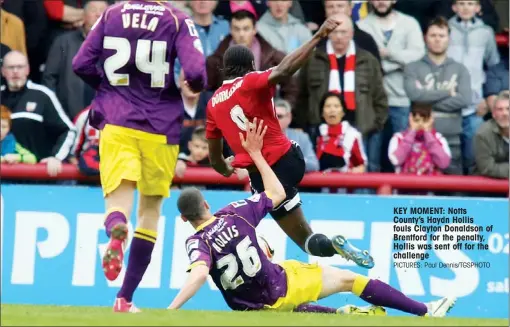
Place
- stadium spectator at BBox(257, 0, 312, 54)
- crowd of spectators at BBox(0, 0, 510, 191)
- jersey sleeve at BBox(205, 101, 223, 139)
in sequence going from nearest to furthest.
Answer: jersey sleeve at BBox(205, 101, 223, 139), crowd of spectators at BBox(0, 0, 510, 191), stadium spectator at BBox(257, 0, 312, 54)

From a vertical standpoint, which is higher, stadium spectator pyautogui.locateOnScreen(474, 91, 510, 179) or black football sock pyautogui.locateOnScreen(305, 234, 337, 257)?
stadium spectator pyautogui.locateOnScreen(474, 91, 510, 179)

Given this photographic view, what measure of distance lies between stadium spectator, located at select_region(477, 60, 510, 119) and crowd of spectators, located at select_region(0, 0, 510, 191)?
0.05 feet

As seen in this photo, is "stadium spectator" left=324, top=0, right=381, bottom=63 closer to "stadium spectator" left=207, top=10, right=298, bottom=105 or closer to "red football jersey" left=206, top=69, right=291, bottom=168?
"stadium spectator" left=207, top=10, right=298, bottom=105

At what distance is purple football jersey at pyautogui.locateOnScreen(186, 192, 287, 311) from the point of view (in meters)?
10.2

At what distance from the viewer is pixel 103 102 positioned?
10.4 meters

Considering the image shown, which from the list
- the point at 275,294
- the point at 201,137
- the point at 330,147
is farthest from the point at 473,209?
the point at 275,294

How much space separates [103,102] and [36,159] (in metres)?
3.55

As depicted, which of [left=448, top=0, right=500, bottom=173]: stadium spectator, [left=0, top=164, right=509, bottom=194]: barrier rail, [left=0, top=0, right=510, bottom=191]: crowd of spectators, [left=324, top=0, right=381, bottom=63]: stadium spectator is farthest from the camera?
[left=448, top=0, right=500, bottom=173]: stadium spectator

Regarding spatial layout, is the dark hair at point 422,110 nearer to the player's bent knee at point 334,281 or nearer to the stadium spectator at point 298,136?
the stadium spectator at point 298,136

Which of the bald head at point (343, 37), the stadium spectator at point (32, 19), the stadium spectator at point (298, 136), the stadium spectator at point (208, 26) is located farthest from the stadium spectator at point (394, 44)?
the stadium spectator at point (32, 19)

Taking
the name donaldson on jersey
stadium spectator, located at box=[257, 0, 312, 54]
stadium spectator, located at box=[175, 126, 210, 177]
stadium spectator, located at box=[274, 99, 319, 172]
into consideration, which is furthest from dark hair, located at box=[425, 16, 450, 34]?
the name donaldson on jersey

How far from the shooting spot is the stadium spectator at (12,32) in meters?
14.6

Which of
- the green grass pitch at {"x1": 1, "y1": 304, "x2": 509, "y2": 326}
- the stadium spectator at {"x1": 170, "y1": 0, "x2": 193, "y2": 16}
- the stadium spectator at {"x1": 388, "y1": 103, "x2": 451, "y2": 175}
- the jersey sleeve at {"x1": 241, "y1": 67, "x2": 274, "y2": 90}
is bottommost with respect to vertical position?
the green grass pitch at {"x1": 1, "y1": 304, "x2": 509, "y2": 326}

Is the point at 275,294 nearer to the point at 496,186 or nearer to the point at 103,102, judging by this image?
the point at 103,102
